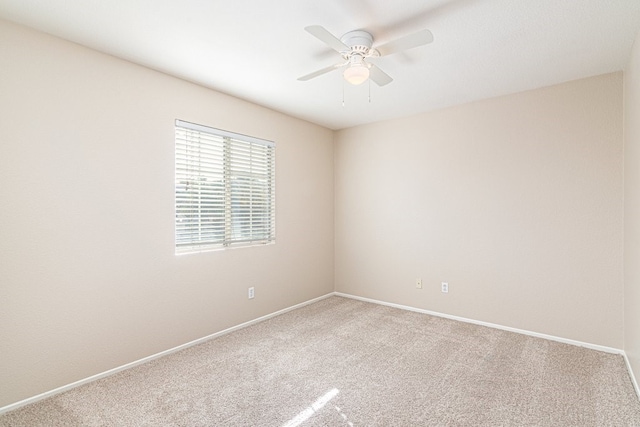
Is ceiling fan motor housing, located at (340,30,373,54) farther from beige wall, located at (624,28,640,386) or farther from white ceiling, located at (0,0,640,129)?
beige wall, located at (624,28,640,386)

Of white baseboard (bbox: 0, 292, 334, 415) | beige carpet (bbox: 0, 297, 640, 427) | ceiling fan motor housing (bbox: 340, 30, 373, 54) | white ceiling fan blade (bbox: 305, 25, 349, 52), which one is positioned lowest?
beige carpet (bbox: 0, 297, 640, 427)

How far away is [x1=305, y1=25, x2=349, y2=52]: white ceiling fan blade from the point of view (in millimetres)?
1741

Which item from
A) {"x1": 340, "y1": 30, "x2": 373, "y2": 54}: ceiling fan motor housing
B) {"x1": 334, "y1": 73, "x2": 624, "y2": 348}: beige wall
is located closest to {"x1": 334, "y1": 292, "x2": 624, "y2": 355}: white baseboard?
{"x1": 334, "y1": 73, "x2": 624, "y2": 348}: beige wall

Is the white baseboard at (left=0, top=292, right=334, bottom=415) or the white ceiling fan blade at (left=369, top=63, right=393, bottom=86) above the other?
the white ceiling fan blade at (left=369, top=63, right=393, bottom=86)

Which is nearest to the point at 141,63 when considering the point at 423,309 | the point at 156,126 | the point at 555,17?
the point at 156,126

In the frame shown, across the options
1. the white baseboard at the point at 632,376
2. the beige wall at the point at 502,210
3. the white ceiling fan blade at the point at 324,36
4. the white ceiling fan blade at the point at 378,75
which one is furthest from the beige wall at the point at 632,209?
the white ceiling fan blade at the point at 324,36

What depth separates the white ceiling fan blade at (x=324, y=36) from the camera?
1.74 metres

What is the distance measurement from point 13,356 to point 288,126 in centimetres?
320

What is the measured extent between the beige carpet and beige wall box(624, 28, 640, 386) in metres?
0.32

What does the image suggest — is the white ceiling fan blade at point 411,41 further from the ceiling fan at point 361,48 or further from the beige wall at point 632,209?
the beige wall at point 632,209

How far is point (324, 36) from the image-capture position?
6.05 feet

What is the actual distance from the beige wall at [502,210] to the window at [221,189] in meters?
1.38

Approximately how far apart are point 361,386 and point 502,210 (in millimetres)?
2306

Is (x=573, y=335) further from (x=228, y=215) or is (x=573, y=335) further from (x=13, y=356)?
(x=13, y=356)
